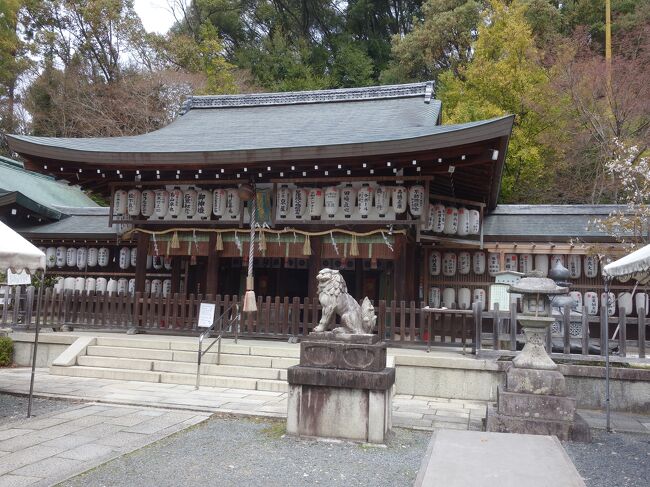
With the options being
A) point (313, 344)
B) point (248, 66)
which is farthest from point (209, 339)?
point (248, 66)

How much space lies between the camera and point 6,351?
10.5m

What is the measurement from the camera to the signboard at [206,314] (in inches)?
392

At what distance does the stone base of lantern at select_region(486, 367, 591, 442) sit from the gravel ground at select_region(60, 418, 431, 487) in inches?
40.7

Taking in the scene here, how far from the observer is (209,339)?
35.7 feet

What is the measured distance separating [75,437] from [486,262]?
1035 cm

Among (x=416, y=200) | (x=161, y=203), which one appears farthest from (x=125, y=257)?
(x=416, y=200)

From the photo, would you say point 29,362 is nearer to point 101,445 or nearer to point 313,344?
point 101,445

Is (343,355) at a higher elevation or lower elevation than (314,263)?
lower

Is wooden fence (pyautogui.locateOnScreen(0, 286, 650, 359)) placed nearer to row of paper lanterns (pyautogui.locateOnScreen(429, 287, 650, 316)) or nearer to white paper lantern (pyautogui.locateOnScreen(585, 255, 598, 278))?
row of paper lanterns (pyautogui.locateOnScreen(429, 287, 650, 316))

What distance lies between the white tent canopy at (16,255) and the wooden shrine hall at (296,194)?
205 inches

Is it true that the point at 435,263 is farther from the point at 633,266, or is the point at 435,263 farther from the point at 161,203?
the point at 633,266

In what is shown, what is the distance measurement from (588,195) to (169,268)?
1735 cm

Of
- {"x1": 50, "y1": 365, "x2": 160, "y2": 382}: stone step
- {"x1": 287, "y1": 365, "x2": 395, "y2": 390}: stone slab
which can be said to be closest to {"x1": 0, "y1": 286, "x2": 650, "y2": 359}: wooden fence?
{"x1": 50, "y1": 365, "x2": 160, "y2": 382}: stone step

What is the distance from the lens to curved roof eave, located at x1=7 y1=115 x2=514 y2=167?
9578mm
